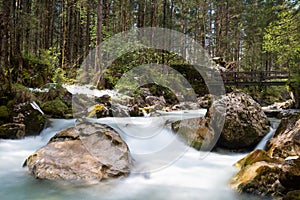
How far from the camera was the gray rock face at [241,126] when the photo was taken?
687 centimetres

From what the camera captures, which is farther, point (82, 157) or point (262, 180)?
point (82, 157)

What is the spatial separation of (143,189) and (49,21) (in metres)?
14.5

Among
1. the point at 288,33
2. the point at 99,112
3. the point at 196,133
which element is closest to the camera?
the point at 196,133

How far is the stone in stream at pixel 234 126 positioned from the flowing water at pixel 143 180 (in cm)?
34

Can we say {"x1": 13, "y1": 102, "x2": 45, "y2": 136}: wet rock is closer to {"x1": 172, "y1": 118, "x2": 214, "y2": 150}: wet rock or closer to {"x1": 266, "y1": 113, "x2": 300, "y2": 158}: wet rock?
{"x1": 172, "y1": 118, "x2": 214, "y2": 150}: wet rock

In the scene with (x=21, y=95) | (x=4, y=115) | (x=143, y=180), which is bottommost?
(x=143, y=180)

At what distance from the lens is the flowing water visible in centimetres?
451

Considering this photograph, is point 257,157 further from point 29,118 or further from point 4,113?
point 4,113

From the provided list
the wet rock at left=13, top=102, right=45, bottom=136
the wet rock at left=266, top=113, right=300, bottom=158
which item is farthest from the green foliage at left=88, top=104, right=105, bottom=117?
the wet rock at left=266, top=113, right=300, bottom=158

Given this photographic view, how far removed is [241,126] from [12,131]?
6.11 meters

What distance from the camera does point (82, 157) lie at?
16.9 feet

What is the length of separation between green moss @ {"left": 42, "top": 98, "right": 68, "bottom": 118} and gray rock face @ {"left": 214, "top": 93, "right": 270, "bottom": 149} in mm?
5571

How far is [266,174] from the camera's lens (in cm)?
442

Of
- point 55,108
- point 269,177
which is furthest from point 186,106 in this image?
point 269,177
